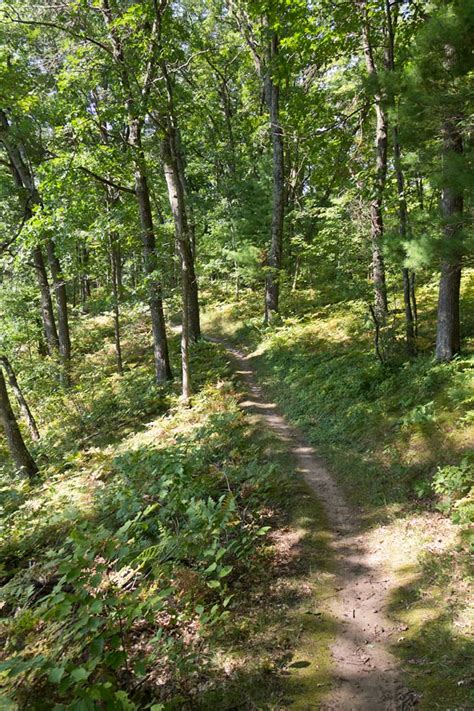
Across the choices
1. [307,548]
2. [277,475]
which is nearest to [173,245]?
[277,475]

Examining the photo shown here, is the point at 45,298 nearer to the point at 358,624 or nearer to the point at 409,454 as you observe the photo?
the point at 409,454

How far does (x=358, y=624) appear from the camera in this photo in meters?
4.14

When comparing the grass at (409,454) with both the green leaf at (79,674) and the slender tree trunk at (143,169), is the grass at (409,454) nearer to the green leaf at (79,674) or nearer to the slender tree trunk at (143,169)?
the green leaf at (79,674)

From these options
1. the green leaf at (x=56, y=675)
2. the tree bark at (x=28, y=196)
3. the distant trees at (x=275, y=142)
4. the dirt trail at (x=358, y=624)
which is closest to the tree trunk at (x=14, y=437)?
the distant trees at (x=275, y=142)

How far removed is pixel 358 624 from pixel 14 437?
9.55m

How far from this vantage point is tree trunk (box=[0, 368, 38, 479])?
33.8 ft

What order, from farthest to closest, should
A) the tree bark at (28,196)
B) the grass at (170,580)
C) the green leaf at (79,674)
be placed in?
1. the tree bark at (28,196)
2. the grass at (170,580)
3. the green leaf at (79,674)

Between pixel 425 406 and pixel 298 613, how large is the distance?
4.39m

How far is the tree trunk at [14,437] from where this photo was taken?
10.3 metres

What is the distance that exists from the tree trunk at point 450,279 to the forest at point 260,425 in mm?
52

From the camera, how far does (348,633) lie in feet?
13.2

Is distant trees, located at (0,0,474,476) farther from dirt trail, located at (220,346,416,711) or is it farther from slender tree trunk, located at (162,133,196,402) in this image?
dirt trail, located at (220,346,416,711)

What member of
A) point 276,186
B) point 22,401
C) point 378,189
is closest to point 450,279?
point 378,189

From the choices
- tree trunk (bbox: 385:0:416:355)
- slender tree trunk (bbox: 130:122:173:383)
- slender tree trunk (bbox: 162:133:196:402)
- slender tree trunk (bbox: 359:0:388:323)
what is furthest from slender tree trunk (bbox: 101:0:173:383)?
tree trunk (bbox: 385:0:416:355)
